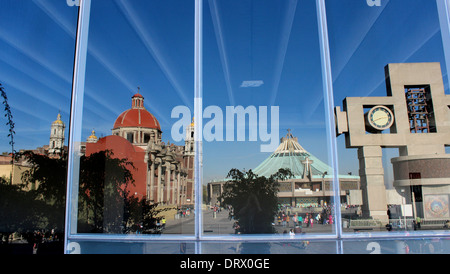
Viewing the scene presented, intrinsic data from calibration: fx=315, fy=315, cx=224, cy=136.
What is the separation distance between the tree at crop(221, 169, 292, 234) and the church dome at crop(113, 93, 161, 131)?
1521 mm

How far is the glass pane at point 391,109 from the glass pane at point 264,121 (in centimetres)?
44

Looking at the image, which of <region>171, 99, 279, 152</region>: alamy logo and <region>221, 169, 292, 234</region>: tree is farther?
<region>171, 99, 279, 152</region>: alamy logo

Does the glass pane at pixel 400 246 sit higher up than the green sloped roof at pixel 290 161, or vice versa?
the green sloped roof at pixel 290 161

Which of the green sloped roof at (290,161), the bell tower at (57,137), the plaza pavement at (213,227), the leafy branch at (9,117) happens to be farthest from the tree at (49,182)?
the green sloped roof at (290,161)

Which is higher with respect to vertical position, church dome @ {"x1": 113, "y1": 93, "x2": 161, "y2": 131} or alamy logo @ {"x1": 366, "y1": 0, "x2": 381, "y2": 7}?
alamy logo @ {"x1": 366, "y1": 0, "x2": 381, "y2": 7}

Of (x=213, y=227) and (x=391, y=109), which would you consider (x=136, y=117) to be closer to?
(x=213, y=227)

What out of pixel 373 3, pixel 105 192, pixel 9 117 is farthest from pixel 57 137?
pixel 373 3

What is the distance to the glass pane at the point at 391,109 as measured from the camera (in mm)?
4633

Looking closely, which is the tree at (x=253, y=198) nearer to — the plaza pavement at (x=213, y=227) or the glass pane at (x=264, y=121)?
the glass pane at (x=264, y=121)

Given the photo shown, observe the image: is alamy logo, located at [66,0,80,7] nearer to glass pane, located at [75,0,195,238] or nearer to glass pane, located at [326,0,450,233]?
glass pane, located at [75,0,195,238]

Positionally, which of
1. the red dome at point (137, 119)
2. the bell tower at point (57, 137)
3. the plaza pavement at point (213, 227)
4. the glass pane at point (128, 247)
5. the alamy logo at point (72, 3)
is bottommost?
the glass pane at point (128, 247)

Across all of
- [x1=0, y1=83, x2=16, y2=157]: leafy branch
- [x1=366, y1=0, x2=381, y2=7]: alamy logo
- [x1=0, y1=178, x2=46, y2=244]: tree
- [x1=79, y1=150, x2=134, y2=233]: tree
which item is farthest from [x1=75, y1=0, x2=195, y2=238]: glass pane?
[x1=366, y1=0, x2=381, y2=7]: alamy logo

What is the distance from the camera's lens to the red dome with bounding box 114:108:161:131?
193 inches
